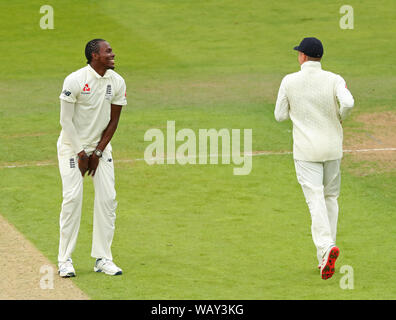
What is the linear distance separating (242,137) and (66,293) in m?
7.60

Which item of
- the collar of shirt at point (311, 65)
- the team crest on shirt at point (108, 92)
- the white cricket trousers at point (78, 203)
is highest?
the collar of shirt at point (311, 65)

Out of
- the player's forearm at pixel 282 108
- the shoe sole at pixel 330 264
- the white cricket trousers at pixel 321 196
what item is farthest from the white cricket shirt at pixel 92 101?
the shoe sole at pixel 330 264

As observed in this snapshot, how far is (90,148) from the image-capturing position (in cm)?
934

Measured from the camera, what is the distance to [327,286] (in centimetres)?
888

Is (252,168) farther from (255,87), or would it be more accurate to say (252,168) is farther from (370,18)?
(370,18)

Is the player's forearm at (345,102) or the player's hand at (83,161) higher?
the player's forearm at (345,102)

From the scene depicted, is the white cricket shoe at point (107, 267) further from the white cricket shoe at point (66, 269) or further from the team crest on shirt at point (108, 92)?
the team crest on shirt at point (108, 92)

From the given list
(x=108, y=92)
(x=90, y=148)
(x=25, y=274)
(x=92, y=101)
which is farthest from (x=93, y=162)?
(x=25, y=274)

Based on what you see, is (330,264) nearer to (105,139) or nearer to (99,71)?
(105,139)

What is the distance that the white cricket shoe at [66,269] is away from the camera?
9180mm

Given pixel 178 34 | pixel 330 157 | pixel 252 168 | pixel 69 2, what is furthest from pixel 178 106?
pixel 69 2

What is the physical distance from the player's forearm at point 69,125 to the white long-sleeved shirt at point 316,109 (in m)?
2.07

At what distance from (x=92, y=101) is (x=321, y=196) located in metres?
2.49

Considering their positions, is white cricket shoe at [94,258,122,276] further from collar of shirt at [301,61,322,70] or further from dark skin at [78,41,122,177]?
collar of shirt at [301,61,322,70]
